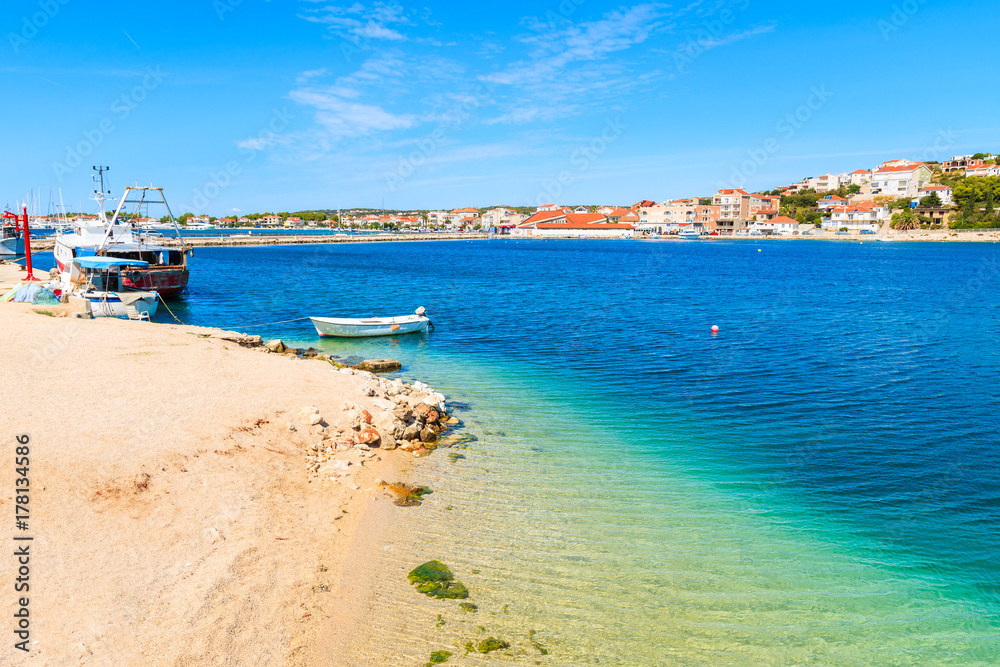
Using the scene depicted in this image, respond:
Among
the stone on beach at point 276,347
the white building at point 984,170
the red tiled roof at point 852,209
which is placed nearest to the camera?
the stone on beach at point 276,347

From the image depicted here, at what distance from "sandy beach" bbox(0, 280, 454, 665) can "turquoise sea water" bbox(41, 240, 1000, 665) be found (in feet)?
5.50

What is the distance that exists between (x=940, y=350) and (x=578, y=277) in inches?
1786

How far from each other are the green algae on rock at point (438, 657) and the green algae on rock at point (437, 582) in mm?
1037

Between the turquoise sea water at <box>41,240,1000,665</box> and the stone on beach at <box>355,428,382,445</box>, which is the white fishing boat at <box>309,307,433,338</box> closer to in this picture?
the turquoise sea water at <box>41,240,1000,665</box>

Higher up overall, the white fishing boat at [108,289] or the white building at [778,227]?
the white building at [778,227]

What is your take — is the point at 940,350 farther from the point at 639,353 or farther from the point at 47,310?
the point at 47,310

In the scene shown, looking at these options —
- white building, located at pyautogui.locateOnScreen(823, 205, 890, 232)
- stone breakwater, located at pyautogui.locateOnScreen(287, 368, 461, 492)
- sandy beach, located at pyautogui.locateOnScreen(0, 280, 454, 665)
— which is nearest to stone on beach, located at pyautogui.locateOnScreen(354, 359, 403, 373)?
stone breakwater, located at pyautogui.locateOnScreen(287, 368, 461, 492)

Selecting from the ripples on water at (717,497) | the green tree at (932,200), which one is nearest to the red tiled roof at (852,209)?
the green tree at (932,200)

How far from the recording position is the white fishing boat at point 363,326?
93.1 feet

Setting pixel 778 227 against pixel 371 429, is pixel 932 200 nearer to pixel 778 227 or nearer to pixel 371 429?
pixel 778 227

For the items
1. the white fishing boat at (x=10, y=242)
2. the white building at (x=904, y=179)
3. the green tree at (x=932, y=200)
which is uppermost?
the white building at (x=904, y=179)

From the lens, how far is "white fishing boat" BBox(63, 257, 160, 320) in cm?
2759

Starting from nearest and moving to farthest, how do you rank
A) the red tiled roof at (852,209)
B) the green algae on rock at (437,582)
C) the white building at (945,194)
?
the green algae on rock at (437,582), the white building at (945,194), the red tiled roof at (852,209)

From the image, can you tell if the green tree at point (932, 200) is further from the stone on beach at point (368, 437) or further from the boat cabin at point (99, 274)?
the stone on beach at point (368, 437)
